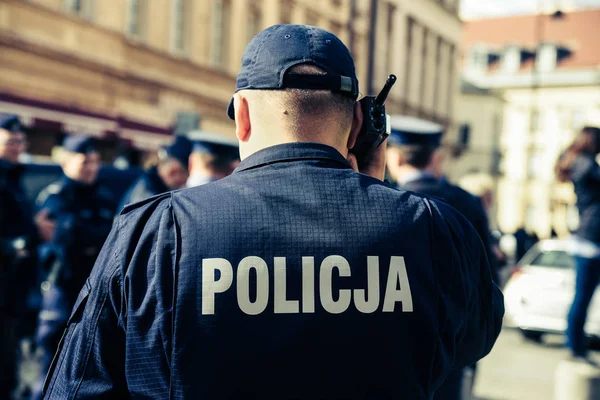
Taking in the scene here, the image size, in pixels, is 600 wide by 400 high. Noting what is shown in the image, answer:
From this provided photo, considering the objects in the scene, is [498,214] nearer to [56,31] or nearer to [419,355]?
[56,31]

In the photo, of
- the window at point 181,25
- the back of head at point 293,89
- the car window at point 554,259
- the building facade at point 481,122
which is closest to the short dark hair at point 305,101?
the back of head at point 293,89

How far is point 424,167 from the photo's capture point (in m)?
4.32

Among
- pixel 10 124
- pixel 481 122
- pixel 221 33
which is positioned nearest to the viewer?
pixel 10 124

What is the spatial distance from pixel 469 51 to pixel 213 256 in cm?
6621

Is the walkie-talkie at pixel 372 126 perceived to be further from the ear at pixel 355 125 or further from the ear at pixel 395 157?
the ear at pixel 395 157

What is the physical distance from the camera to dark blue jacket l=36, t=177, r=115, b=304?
5508mm

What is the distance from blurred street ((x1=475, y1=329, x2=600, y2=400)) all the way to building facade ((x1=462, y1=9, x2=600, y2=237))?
4735 centimetres

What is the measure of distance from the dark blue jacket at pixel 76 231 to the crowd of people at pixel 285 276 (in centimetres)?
374

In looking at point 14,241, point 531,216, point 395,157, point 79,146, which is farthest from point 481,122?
point 395,157

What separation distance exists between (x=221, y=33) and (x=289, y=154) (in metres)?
22.7

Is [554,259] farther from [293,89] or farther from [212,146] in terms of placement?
[293,89]

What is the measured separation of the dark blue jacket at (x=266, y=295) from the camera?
1.76m

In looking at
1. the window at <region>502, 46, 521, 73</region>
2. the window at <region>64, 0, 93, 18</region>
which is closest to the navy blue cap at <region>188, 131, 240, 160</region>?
the window at <region>64, 0, 93, 18</region>

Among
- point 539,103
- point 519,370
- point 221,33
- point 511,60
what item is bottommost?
point 519,370
